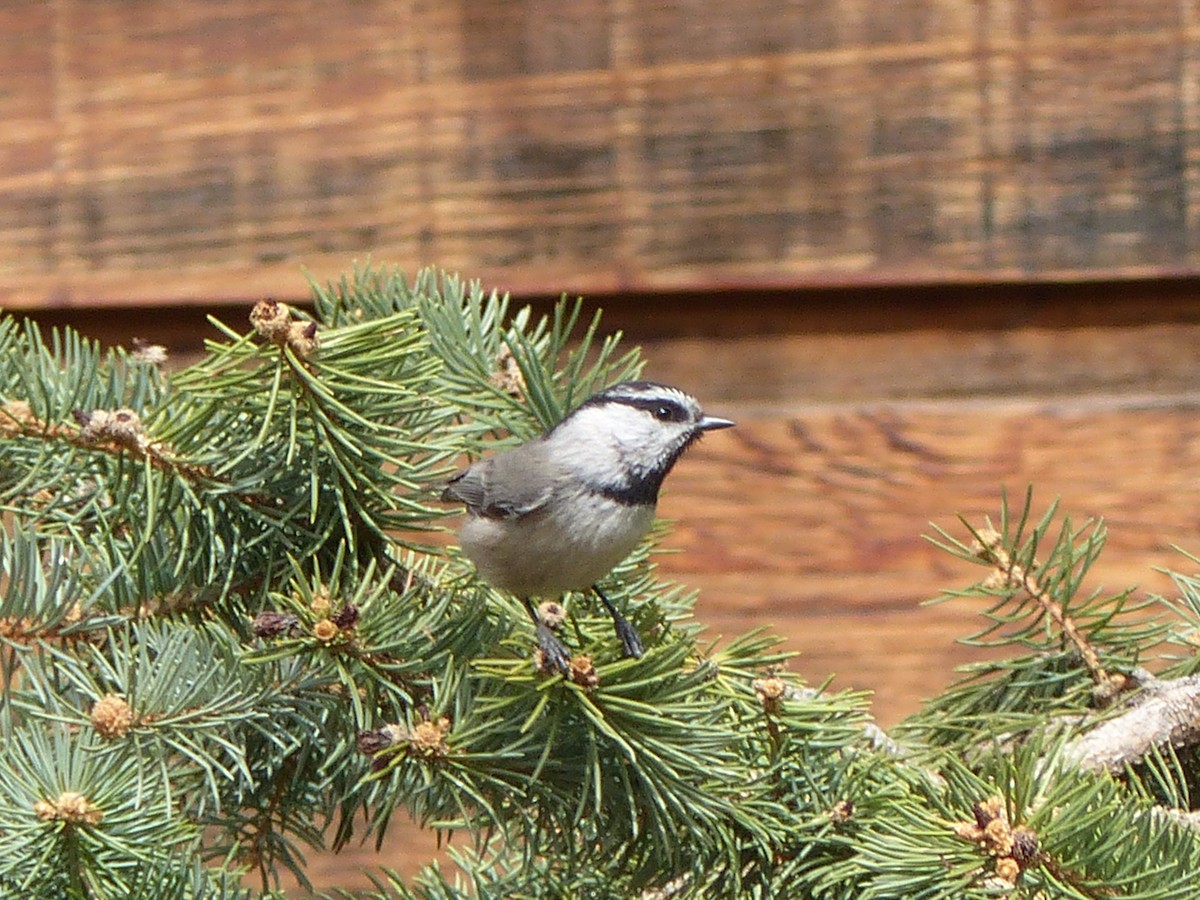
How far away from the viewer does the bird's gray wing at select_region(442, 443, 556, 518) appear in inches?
46.2

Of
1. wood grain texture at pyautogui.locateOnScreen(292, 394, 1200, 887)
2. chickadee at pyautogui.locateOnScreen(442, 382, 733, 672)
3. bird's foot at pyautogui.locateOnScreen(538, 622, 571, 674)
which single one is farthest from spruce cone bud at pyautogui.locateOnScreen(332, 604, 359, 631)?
wood grain texture at pyautogui.locateOnScreen(292, 394, 1200, 887)

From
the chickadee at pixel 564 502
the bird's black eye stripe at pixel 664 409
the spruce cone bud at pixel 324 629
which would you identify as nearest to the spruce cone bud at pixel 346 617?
the spruce cone bud at pixel 324 629

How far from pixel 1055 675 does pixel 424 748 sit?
556mm

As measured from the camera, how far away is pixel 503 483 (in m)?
1.19

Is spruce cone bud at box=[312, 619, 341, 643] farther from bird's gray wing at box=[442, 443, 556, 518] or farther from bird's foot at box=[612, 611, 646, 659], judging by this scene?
bird's gray wing at box=[442, 443, 556, 518]

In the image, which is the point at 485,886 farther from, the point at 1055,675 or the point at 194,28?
the point at 194,28

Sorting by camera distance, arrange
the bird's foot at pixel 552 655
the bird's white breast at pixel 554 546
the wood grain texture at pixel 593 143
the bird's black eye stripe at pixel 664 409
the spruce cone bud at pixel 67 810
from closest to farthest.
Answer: the spruce cone bud at pixel 67 810 < the bird's foot at pixel 552 655 < the bird's white breast at pixel 554 546 < the bird's black eye stripe at pixel 664 409 < the wood grain texture at pixel 593 143

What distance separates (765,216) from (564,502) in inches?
22.6

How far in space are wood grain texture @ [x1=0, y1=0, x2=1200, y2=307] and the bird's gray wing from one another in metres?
0.47

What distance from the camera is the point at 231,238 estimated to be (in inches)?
65.6

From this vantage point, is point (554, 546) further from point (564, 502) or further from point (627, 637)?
point (627, 637)

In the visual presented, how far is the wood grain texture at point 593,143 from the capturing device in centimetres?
158

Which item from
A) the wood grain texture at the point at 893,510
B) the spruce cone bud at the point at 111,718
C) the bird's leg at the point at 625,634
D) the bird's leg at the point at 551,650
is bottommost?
the wood grain texture at the point at 893,510

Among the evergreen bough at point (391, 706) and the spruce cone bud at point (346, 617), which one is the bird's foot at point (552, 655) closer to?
the evergreen bough at point (391, 706)
